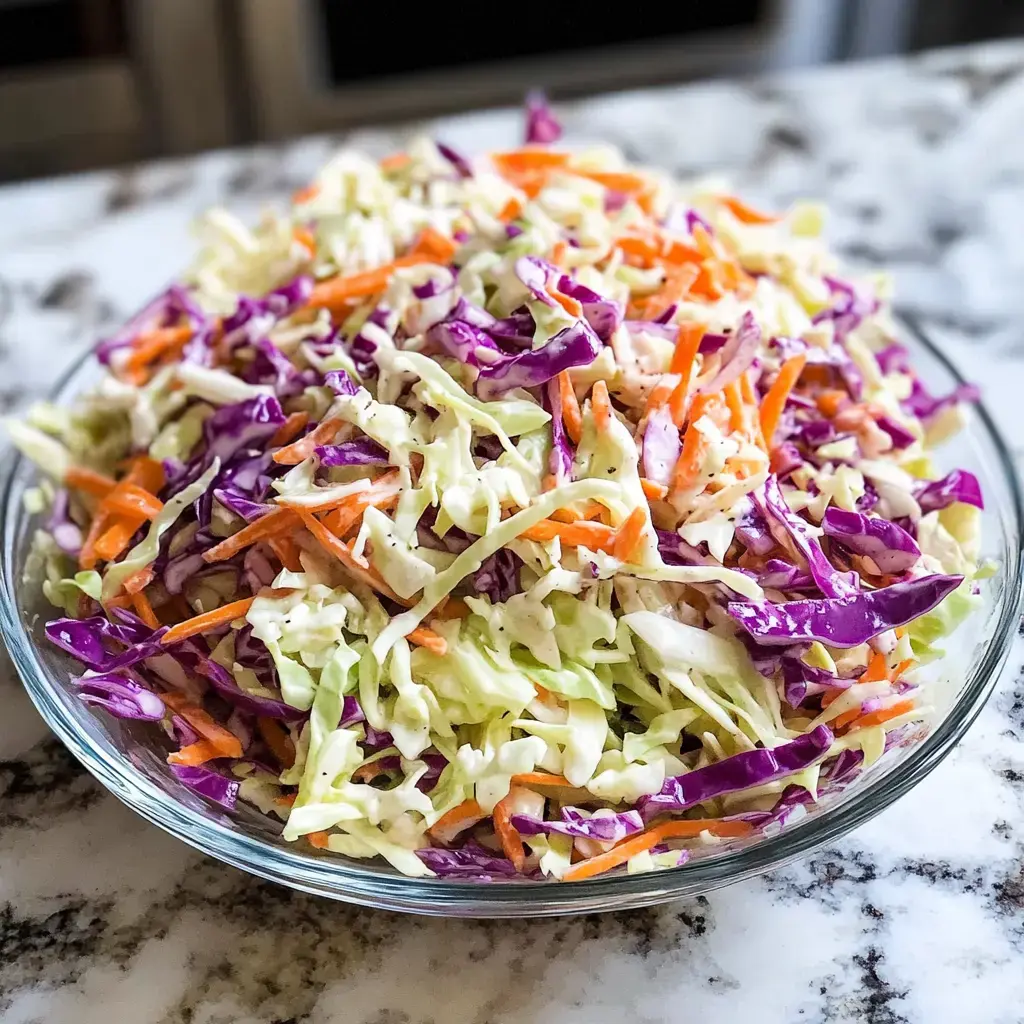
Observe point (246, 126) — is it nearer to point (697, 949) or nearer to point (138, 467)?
point (138, 467)

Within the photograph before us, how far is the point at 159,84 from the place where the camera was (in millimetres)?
2598

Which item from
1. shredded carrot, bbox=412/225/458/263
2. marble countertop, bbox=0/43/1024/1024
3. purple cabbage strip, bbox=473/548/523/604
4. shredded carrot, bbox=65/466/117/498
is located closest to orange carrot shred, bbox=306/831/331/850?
marble countertop, bbox=0/43/1024/1024

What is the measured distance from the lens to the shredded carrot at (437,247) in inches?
44.8

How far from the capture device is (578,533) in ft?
2.90

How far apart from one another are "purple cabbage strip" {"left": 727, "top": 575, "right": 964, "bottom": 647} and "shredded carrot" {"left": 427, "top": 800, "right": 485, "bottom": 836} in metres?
0.24

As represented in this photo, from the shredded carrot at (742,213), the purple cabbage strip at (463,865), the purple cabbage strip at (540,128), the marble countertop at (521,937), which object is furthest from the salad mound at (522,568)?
the purple cabbage strip at (540,128)

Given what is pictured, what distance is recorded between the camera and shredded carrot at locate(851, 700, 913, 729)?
0.88m

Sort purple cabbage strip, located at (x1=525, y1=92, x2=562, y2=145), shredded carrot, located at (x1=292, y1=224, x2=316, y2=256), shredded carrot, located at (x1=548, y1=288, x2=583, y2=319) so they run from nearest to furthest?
shredded carrot, located at (x1=548, y1=288, x2=583, y2=319), shredded carrot, located at (x1=292, y1=224, x2=316, y2=256), purple cabbage strip, located at (x1=525, y1=92, x2=562, y2=145)

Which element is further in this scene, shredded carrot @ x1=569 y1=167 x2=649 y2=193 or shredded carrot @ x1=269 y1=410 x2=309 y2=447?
shredded carrot @ x1=569 y1=167 x2=649 y2=193

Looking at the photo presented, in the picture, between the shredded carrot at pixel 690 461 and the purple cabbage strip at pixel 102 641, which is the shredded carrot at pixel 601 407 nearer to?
the shredded carrot at pixel 690 461

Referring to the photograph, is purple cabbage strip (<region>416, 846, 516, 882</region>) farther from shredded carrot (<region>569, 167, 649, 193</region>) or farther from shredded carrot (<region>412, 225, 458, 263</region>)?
shredded carrot (<region>569, 167, 649, 193</region>)

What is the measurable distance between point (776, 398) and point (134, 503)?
0.58 m

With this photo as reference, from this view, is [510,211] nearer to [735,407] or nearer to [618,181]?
[618,181]

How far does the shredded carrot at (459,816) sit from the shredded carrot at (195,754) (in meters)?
0.18
